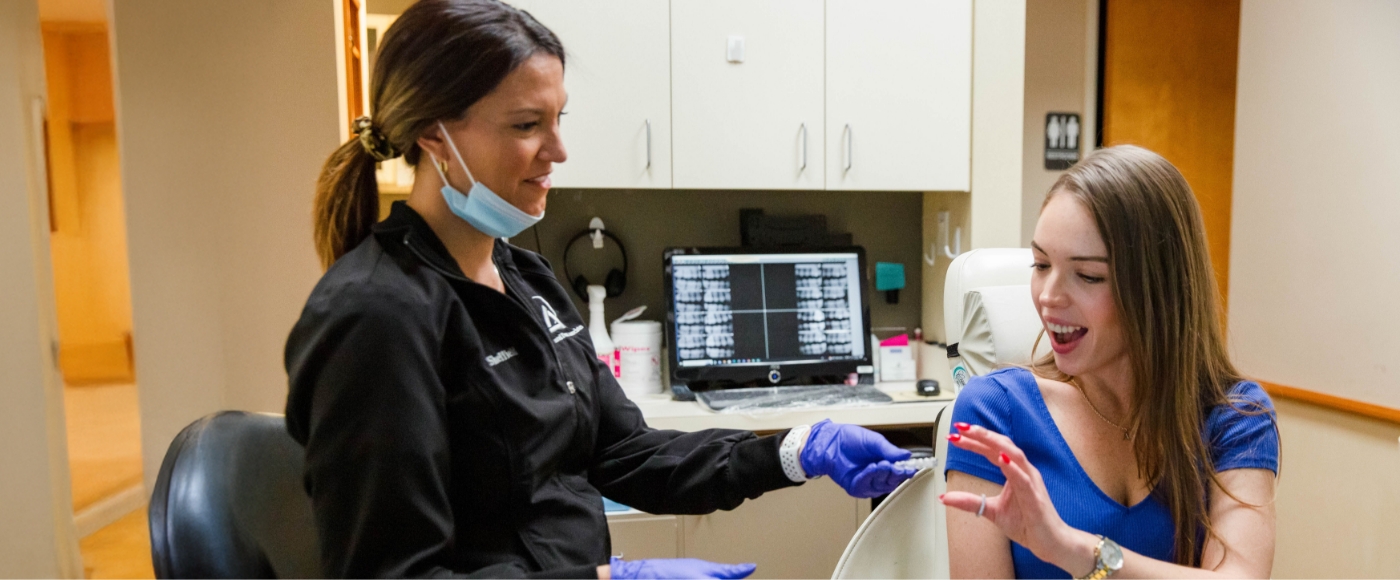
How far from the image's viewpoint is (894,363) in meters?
2.67

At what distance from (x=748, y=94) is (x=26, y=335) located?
76.9 inches

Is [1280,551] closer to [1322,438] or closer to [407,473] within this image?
[1322,438]

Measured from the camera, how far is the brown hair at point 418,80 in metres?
1.04

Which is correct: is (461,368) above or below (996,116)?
below

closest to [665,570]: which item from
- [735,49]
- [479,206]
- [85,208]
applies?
[479,206]

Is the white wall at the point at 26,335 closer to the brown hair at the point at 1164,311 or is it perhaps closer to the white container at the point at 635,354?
the white container at the point at 635,354

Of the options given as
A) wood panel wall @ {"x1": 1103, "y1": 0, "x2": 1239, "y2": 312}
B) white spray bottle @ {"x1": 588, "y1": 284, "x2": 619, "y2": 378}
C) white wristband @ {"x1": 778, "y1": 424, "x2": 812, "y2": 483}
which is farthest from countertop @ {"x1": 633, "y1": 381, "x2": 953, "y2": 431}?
wood panel wall @ {"x1": 1103, "y1": 0, "x2": 1239, "y2": 312}

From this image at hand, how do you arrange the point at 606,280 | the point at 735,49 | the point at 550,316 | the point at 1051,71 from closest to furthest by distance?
the point at 550,316 < the point at 735,49 < the point at 606,280 < the point at 1051,71

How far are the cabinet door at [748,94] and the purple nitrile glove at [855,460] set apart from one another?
4.15ft

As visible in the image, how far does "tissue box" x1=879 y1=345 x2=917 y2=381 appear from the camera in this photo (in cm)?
266

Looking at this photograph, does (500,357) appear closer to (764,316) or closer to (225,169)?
(225,169)

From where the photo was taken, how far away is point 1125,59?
9.92ft

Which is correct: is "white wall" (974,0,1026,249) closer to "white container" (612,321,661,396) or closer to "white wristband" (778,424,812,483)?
"white container" (612,321,661,396)

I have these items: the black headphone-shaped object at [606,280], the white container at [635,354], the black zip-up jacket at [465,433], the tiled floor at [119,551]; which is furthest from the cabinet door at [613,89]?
the tiled floor at [119,551]
